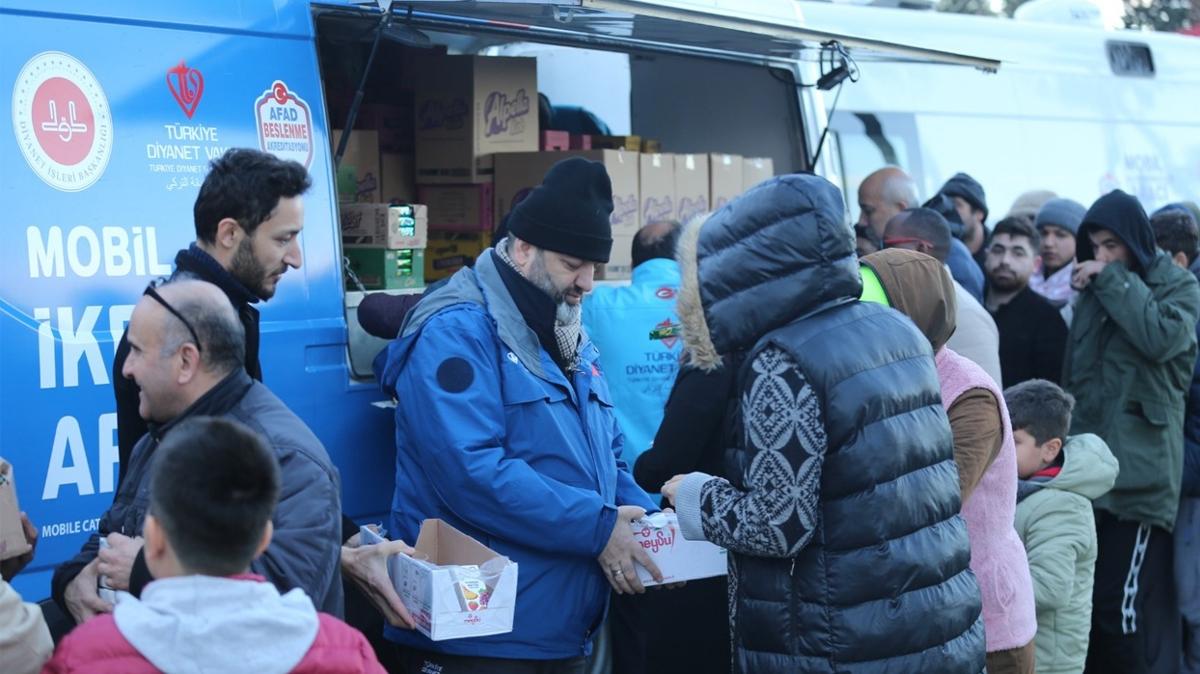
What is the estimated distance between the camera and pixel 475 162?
17.4 feet

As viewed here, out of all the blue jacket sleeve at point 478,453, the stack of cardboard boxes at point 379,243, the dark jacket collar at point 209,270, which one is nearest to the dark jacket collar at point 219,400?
the dark jacket collar at point 209,270

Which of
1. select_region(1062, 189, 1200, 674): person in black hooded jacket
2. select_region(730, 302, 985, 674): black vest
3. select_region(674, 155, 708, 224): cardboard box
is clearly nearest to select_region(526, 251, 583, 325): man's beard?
select_region(730, 302, 985, 674): black vest

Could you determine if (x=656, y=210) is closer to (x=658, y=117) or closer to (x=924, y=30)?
(x=658, y=117)

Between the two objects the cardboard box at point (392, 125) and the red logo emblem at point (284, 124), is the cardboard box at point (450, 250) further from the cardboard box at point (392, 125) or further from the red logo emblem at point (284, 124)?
the red logo emblem at point (284, 124)

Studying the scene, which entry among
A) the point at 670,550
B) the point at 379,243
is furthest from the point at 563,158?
the point at 670,550

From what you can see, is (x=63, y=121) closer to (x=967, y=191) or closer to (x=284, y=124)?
(x=284, y=124)

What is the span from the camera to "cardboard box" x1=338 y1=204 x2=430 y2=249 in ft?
14.7

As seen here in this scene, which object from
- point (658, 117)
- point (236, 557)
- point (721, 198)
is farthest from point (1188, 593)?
point (236, 557)

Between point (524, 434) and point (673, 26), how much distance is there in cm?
179

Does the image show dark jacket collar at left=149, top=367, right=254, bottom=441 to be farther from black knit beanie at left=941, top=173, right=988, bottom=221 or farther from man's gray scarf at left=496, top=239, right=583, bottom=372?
black knit beanie at left=941, top=173, right=988, bottom=221

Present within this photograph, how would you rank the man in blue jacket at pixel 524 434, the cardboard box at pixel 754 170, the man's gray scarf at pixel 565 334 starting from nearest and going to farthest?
the man in blue jacket at pixel 524 434, the man's gray scarf at pixel 565 334, the cardboard box at pixel 754 170

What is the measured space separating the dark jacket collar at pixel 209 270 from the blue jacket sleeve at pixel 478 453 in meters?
0.57

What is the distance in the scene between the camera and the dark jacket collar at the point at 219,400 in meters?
2.48

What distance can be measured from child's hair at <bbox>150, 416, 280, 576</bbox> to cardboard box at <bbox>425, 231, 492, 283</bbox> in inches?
135
